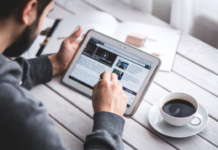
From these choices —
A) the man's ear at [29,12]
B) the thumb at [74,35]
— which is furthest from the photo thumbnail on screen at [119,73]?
the man's ear at [29,12]

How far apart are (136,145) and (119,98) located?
14 centimetres

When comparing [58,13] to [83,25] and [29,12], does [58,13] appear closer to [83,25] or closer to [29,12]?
[83,25]

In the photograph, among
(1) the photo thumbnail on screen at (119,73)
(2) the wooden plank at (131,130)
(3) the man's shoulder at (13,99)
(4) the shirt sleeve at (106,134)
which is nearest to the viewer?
(3) the man's shoulder at (13,99)

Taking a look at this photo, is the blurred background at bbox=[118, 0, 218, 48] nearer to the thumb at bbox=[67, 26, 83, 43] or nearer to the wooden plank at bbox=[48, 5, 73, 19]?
the wooden plank at bbox=[48, 5, 73, 19]

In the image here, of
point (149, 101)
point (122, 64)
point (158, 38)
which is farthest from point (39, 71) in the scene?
point (158, 38)

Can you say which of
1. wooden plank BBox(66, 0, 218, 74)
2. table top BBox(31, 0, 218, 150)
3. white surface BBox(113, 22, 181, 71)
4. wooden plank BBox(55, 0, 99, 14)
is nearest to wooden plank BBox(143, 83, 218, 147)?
table top BBox(31, 0, 218, 150)

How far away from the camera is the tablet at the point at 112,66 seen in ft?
2.62

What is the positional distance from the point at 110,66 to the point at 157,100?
20 centimetres

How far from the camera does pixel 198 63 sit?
98 centimetres

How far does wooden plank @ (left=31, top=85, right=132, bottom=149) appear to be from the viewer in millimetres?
756

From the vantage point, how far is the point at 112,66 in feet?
2.78

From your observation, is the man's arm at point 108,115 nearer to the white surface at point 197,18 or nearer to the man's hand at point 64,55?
the man's hand at point 64,55

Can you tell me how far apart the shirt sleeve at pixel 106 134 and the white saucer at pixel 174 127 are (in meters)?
0.12

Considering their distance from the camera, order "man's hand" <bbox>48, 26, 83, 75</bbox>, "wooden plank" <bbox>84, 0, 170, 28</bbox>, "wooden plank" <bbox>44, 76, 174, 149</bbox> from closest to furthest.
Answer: "wooden plank" <bbox>44, 76, 174, 149</bbox> → "man's hand" <bbox>48, 26, 83, 75</bbox> → "wooden plank" <bbox>84, 0, 170, 28</bbox>
